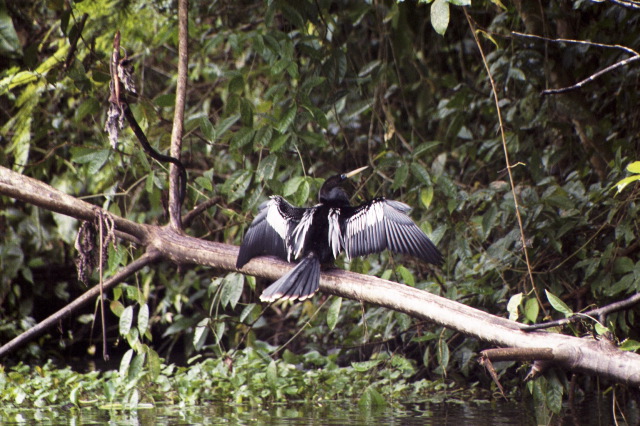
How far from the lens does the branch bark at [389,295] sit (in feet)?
7.03

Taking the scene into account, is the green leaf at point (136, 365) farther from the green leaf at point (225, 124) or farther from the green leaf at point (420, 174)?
the green leaf at point (420, 174)

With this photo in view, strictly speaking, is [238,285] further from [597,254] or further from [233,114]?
[597,254]

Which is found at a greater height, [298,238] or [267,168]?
[267,168]

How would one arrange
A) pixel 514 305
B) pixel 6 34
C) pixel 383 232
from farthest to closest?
pixel 383 232, pixel 6 34, pixel 514 305

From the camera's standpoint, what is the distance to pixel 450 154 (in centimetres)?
541

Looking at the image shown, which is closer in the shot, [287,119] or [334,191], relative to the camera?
[287,119]

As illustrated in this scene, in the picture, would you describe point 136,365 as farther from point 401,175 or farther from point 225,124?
point 401,175

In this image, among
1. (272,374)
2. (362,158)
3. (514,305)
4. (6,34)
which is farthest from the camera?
(362,158)

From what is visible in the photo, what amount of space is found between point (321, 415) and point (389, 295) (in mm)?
1230

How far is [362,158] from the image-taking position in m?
5.80

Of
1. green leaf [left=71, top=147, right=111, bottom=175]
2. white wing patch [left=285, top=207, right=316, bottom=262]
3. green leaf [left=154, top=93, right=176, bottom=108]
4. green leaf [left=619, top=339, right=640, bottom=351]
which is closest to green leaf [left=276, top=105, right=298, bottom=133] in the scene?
white wing patch [left=285, top=207, right=316, bottom=262]

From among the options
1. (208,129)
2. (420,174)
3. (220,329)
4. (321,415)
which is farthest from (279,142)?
(321,415)

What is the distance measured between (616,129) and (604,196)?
1.36 meters

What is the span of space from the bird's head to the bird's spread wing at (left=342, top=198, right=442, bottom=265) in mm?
442
